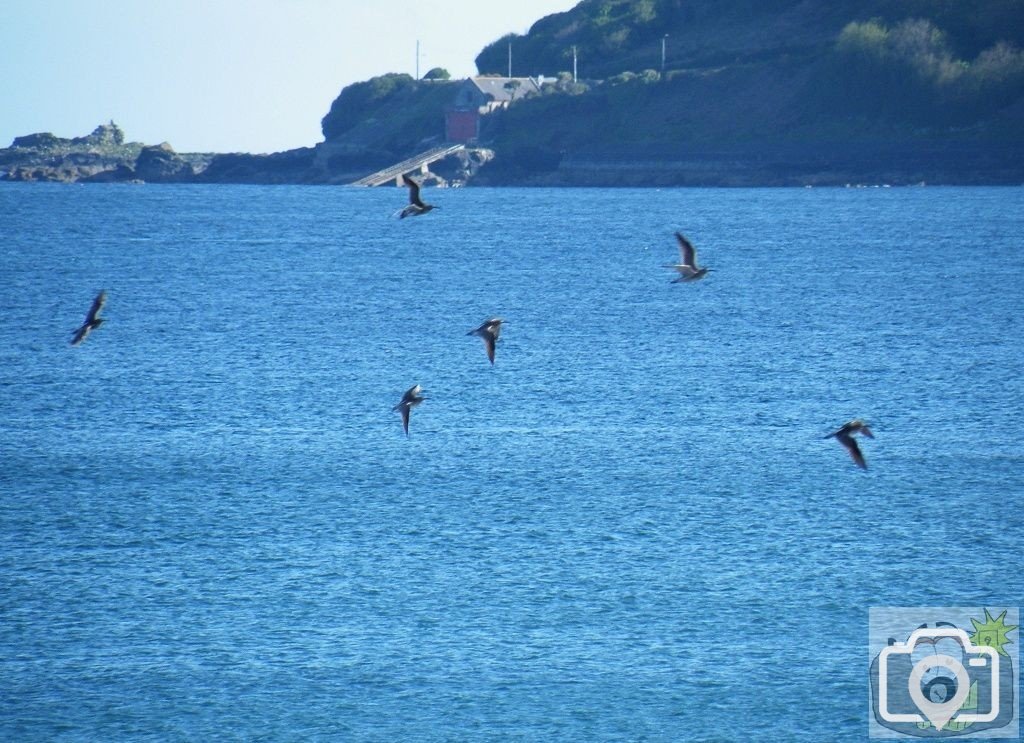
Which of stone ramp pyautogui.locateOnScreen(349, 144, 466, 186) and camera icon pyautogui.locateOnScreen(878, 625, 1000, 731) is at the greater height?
stone ramp pyautogui.locateOnScreen(349, 144, 466, 186)

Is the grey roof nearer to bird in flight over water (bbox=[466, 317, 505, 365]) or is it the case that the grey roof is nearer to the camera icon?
the camera icon

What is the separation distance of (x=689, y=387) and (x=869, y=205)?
391ft

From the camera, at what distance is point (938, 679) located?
34.4 metres

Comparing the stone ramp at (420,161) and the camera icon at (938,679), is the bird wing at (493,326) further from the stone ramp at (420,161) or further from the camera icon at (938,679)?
the stone ramp at (420,161)

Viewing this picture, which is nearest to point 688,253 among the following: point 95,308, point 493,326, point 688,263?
point 688,263

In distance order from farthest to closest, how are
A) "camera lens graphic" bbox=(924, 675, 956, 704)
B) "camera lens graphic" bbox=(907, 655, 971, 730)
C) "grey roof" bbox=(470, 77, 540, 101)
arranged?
"grey roof" bbox=(470, 77, 540, 101)
"camera lens graphic" bbox=(924, 675, 956, 704)
"camera lens graphic" bbox=(907, 655, 971, 730)

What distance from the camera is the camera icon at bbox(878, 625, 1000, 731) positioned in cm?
3259

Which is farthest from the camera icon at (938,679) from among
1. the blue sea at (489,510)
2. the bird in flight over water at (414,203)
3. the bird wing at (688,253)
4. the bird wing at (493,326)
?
the bird in flight over water at (414,203)

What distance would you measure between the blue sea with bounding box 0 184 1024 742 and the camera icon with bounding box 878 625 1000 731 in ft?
2.60

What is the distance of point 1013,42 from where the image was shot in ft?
616

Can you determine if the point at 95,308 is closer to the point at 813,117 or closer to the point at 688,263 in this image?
the point at 688,263
